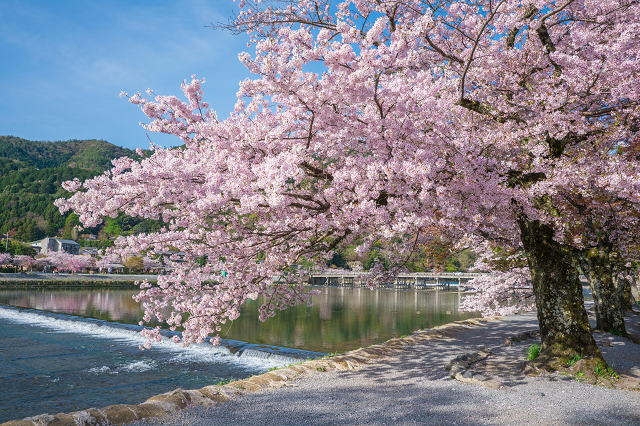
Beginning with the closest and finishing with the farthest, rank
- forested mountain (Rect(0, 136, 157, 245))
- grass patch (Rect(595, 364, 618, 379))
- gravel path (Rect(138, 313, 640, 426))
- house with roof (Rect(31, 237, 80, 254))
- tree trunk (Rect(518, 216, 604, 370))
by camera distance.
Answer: gravel path (Rect(138, 313, 640, 426)) → grass patch (Rect(595, 364, 618, 379)) → tree trunk (Rect(518, 216, 604, 370)) → house with roof (Rect(31, 237, 80, 254)) → forested mountain (Rect(0, 136, 157, 245))

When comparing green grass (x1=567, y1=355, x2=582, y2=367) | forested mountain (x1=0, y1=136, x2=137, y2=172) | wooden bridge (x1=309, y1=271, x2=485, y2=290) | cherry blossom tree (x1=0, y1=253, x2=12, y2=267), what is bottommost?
wooden bridge (x1=309, y1=271, x2=485, y2=290)

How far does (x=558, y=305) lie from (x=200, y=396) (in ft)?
22.5

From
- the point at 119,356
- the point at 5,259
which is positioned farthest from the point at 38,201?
the point at 119,356

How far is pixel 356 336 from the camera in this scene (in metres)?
19.3

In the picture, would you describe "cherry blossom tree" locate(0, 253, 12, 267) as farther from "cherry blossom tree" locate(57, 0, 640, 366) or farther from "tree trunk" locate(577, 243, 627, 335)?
"tree trunk" locate(577, 243, 627, 335)

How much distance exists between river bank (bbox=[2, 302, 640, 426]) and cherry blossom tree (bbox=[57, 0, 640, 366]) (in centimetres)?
127

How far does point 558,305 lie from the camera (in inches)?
300

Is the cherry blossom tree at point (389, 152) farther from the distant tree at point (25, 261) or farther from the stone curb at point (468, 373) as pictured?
the distant tree at point (25, 261)

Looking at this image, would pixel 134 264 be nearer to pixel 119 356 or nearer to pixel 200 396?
pixel 119 356

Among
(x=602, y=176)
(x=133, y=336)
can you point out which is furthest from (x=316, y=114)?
(x=133, y=336)

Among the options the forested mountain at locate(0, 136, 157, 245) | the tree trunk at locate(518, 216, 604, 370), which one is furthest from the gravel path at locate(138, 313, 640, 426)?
the forested mountain at locate(0, 136, 157, 245)

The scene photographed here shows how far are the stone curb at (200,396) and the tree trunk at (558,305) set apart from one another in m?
3.50

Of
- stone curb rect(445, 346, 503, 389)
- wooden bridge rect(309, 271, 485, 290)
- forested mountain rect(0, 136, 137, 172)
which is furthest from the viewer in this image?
forested mountain rect(0, 136, 137, 172)

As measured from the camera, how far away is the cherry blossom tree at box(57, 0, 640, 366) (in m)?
5.44
